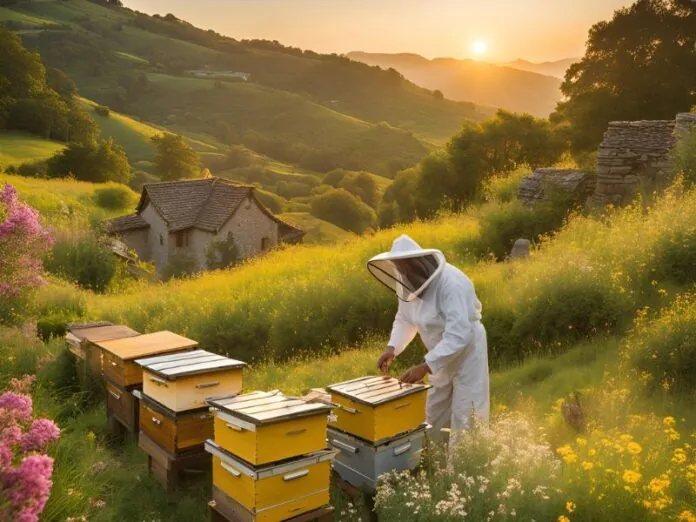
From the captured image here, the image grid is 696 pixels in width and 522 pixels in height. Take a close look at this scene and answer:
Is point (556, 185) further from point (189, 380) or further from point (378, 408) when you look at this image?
point (189, 380)

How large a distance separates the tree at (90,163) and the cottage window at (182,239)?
14560 mm

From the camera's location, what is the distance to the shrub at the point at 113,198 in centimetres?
4156

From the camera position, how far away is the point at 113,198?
4250 cm

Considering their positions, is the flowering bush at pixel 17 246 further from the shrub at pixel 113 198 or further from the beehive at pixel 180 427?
the shrub at pixel 113 198

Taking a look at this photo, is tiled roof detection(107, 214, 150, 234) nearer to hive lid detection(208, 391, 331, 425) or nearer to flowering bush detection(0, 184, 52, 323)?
flowering bush detection(0, 184, 52, 323)

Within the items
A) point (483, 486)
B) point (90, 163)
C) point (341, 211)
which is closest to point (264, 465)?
point (483, 486)

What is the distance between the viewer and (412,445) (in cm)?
520

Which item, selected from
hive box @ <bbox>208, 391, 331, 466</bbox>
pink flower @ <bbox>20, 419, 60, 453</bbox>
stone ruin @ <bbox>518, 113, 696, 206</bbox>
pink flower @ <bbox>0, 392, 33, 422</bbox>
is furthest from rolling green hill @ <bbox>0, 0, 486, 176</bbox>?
pink flower @ <bbox>20, 419, 60, 453</bbox>

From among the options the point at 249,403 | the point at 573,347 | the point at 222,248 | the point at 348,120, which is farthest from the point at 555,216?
the point at 348,120

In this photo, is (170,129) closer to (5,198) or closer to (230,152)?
(230,152)

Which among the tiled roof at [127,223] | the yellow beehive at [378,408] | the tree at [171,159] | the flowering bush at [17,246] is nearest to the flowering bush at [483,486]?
the yellow beehive at [378,408]

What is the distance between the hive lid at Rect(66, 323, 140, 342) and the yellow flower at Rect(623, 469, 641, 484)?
5.84 m

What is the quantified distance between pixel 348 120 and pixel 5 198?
145654 mm

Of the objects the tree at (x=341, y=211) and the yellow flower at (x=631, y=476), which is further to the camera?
the tree at (x=341, y=211)
